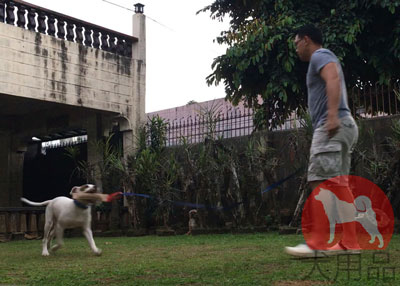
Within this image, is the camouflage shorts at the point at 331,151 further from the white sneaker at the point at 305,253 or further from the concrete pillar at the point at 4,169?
the concrete pillar at the point at 4,169

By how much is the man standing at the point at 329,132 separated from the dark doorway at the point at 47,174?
1212 cm

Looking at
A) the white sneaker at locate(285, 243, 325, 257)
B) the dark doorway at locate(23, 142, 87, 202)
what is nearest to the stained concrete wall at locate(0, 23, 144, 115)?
the dark doorway at locate(23, 142, 87, 202)

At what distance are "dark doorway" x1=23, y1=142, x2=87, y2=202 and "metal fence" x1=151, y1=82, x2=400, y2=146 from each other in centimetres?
464

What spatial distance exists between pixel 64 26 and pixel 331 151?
29.8ft

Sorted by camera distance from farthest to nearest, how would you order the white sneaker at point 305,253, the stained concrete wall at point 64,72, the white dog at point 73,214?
1. the stained concrete wall at point 64,72
2. the white dog at point 73,214
3. the white sneaker at point 305,253

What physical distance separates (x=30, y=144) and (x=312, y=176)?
14168 millimetres

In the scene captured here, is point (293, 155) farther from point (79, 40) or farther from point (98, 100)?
point (79, 40)

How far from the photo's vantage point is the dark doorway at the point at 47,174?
617 inches

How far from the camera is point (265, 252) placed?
18.3 ft

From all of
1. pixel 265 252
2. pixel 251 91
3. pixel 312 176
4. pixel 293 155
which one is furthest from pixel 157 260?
pixel 251 91

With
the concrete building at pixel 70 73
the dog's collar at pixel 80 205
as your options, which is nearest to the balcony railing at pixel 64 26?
the concrete building at pixel 70 73

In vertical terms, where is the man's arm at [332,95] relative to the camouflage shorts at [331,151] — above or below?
above

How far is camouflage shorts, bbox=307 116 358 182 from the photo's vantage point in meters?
3.89

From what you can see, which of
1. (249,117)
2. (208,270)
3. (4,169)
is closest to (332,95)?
(208,270)
